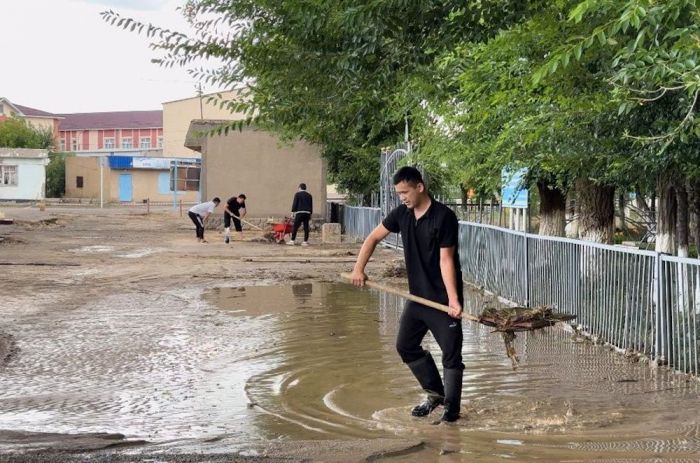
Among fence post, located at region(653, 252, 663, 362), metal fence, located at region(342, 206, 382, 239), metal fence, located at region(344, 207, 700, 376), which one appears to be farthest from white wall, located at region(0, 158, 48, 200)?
fence post, located at region(653, 252, 663, 362)

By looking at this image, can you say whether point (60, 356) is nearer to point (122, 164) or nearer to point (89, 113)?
point (122, 164)

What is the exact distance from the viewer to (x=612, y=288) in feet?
32.0

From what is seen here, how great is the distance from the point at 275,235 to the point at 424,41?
20.9m

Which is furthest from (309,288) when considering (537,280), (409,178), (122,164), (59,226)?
(122,164)

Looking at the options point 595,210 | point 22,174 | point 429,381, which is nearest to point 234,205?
point 595,210

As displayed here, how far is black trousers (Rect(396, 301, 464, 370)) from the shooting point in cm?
690

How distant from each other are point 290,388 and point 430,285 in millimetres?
1751

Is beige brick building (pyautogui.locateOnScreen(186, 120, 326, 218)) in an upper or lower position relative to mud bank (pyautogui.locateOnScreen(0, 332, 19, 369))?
upper

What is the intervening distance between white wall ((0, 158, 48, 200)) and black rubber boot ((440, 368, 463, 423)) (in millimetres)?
66600

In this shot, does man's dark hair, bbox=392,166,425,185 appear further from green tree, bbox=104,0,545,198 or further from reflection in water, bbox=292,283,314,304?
reflection in water, bbox=292,283,314,304

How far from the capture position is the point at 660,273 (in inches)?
340

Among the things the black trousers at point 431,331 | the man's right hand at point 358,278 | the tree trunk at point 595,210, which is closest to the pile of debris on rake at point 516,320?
the black trousers at point 431,331

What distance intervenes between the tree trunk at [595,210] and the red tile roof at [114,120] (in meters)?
104

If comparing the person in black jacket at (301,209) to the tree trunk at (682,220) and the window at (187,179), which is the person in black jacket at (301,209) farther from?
the window at (187,179)
